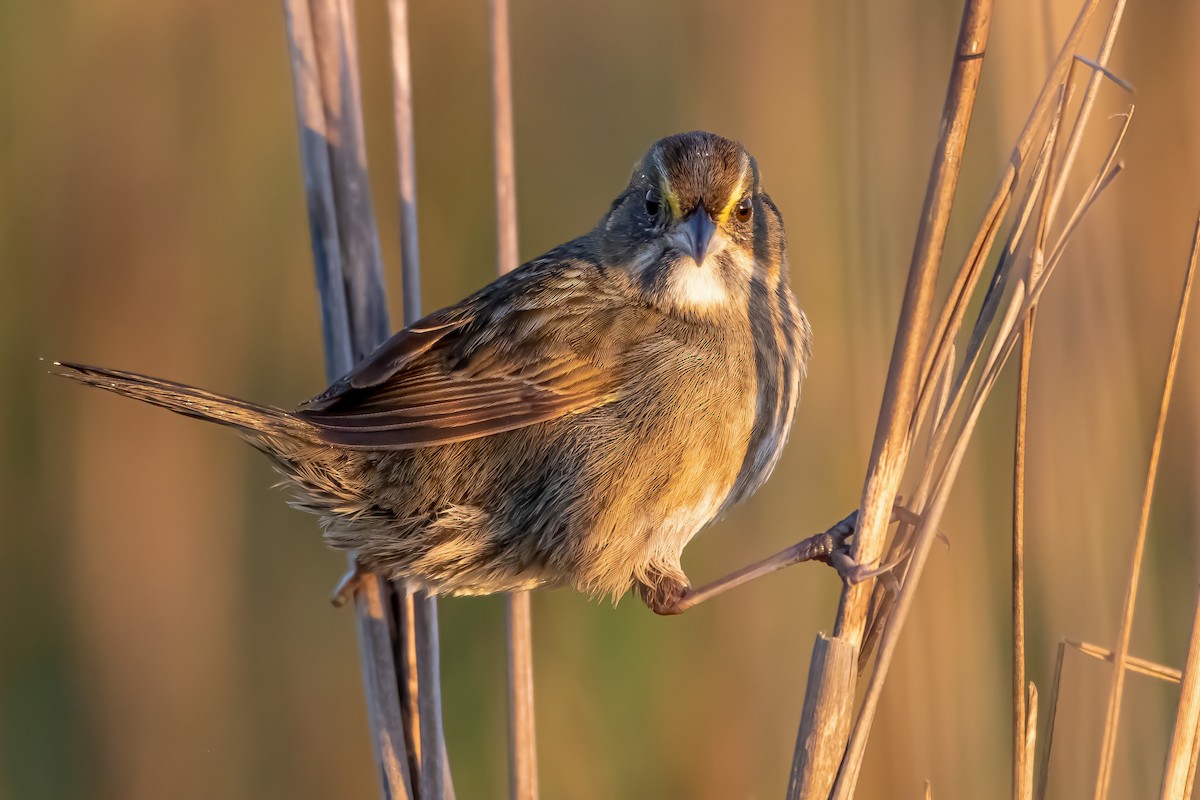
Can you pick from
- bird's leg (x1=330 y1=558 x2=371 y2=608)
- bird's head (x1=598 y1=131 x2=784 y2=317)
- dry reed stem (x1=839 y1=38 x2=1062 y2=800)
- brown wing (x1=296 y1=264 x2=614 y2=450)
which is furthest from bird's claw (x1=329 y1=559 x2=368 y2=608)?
dry reed stem (x1=839 y1=38 x2=1062 y2=800)

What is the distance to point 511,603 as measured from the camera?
9.27 feet

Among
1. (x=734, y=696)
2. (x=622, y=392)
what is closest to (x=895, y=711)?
(x=734, y=696)

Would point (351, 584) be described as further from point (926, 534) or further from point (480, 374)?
point (926, 534)

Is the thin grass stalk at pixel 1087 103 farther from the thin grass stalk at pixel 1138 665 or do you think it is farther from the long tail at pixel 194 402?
the long tail at pixel 194 402

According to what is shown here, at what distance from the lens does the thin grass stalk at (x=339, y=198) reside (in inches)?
108

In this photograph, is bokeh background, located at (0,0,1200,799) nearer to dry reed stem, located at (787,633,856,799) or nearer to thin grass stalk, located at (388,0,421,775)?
thin grass stalk, located at (388,0,421,775)

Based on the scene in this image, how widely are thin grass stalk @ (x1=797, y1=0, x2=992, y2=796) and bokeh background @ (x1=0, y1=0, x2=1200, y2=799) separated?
128 cm

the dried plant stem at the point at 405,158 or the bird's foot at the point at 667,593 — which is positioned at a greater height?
the dried plant stem at the point at 405,158

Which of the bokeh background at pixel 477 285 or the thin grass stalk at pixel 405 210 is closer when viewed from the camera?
the thin grass stalk at pixel 405 210

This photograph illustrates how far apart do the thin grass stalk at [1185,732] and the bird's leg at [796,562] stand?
502 millimetres

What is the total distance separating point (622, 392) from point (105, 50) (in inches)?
89.5

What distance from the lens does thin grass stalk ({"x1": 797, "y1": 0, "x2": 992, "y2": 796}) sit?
192 cm

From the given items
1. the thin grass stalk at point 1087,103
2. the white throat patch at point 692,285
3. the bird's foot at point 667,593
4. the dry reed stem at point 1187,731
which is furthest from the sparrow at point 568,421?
the dry reed stem at point 1187,731

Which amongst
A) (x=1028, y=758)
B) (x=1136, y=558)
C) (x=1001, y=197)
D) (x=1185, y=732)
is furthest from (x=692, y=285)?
(x=1185, y=732)
